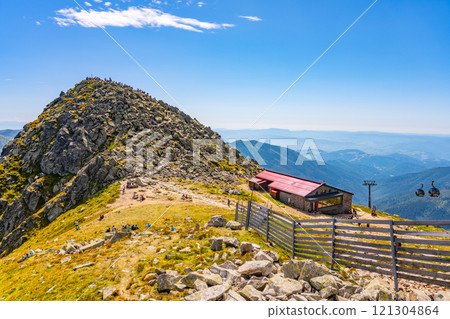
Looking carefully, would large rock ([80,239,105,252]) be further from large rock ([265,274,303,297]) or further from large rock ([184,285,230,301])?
large rock ([265,274,303,297])

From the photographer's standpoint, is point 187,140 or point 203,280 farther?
point 187,140

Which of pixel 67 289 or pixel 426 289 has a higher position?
pixel 426 289

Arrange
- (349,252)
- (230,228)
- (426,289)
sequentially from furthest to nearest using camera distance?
(230,228)
(349,252)
(426,289)

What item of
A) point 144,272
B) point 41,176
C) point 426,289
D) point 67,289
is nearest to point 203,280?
point 144,272

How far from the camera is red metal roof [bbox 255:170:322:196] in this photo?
5903cm

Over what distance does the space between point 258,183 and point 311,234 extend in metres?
55.6

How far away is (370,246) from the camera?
12.0 meters

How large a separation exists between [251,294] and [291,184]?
5829cm

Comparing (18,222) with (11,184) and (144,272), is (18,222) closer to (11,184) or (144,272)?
(11,184)

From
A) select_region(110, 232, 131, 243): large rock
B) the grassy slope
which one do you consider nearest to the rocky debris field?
the grassy slope

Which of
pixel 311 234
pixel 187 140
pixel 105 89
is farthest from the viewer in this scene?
pixel 105 89

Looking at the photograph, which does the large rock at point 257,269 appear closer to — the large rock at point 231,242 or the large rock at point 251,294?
the large rock at point 251,294

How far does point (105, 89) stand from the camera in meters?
112

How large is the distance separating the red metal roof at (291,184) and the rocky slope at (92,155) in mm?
12663
